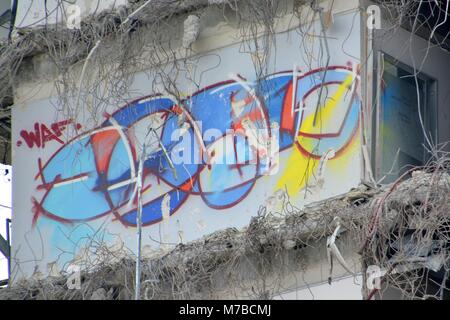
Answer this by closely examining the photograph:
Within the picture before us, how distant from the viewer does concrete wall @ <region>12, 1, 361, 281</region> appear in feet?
51.7

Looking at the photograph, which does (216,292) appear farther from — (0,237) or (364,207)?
(0,237)

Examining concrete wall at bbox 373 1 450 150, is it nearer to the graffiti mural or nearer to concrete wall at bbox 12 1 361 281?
concrete wall at bbox 12 1 361 281

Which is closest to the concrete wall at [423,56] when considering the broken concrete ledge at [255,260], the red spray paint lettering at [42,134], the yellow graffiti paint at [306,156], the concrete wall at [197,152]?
the concrete wall at [197,152]

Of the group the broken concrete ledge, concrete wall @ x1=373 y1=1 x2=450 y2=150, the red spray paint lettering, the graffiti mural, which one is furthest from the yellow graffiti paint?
the red spray paint lettering

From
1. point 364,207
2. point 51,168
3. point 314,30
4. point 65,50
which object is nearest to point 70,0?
point 65,50

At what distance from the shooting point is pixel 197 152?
1652 cm

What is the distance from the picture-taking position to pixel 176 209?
1655 centimetres

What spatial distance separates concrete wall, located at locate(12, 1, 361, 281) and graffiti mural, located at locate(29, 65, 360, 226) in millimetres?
10

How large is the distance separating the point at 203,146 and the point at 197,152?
3.7 inches

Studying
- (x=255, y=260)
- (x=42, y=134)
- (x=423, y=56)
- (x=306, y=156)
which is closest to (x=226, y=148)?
(x=306, y=156)

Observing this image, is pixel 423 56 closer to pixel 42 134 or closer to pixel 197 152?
pixel 197 152

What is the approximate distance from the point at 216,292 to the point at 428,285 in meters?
2.10

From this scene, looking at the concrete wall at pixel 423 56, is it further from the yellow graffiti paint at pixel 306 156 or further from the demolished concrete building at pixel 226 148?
the yellow graffiti paint at pixel 306 156

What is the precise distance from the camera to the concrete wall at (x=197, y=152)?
51.7 feet
